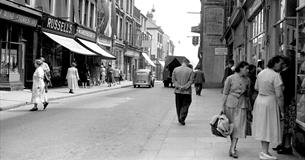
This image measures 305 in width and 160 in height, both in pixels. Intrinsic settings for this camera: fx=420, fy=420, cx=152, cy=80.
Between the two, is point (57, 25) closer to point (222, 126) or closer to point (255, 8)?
point (255, 8)

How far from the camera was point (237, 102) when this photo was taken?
23.2 feet

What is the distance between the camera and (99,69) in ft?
120

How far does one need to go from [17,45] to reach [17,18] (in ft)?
5.45

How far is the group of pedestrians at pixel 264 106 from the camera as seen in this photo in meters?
6.53

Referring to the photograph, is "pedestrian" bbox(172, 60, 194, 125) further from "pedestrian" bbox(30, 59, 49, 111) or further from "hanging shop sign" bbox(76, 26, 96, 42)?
"hanging shop sign" bbox(76, 26, 96, 42)

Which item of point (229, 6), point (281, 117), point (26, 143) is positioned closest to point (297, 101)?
point (281, 117)

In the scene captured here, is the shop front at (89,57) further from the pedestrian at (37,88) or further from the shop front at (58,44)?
the pedestrian at (37,88)

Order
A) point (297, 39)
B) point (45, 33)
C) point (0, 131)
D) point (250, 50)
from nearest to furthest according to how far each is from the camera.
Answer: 1. point (297, 39)
2. point (0, 131)
3. point (250, 50)
4. point (45, 33)

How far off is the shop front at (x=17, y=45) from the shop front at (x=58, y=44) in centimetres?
123

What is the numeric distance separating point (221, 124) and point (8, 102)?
422 inches

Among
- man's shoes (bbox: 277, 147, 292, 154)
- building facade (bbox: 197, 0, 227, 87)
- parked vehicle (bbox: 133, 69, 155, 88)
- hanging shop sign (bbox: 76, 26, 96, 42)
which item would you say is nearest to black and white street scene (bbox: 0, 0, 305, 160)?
man's shoes (bbox: 277, 147, 292, 154)

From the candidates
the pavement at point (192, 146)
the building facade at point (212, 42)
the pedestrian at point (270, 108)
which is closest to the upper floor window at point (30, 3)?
the pavement at point (192, 146)

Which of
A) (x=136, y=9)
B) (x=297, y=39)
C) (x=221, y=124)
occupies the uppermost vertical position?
(x=136, y=9)

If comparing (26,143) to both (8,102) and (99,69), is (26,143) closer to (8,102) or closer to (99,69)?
(8,102)
